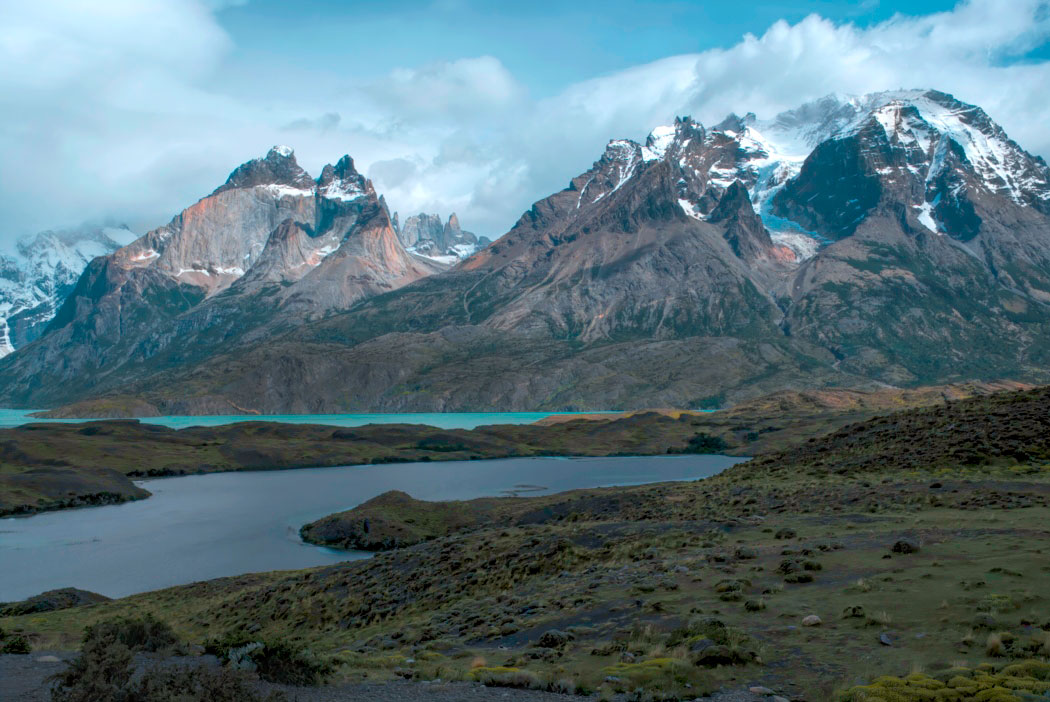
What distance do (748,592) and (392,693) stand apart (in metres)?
13.4

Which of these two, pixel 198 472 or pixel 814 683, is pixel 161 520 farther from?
pixel 814 683

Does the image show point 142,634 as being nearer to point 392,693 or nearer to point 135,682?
point 135,682

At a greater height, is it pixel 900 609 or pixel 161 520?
pixel 900 609

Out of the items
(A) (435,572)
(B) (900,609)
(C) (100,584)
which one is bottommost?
(C) (100,584)

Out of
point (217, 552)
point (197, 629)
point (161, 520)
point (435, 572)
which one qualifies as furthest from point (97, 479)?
point (435, 572)

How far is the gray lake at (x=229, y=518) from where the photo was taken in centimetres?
7562

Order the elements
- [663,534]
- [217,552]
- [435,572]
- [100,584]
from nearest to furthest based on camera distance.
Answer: [663,534], [435,572], [100,584], [217,552]

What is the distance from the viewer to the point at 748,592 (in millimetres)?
27469

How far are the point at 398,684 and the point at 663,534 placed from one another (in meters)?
24.2

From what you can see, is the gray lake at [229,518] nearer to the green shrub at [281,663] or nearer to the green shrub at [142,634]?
the green shrub at [142,634]

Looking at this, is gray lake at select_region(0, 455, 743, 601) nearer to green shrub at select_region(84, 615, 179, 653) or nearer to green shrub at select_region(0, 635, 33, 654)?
green shrub at select_region(0, 635, 33, 654)

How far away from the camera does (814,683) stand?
18000 mm

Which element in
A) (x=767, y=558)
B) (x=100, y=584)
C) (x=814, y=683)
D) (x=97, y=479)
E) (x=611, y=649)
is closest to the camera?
(x=814, y=683)

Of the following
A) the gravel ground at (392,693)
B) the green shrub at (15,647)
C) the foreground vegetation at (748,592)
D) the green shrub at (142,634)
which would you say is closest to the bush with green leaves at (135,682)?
the gravel ground at (392,693)
